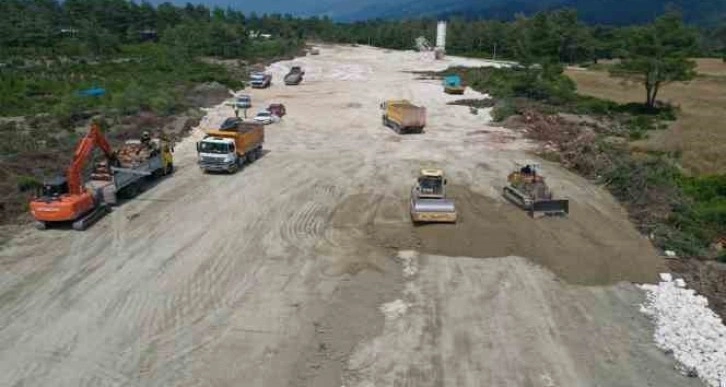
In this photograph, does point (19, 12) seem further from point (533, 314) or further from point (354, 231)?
point (533, 314)

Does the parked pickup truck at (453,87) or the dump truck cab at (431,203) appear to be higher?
the parked pickup truck at (453,87)

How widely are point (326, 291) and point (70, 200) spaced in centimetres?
1241

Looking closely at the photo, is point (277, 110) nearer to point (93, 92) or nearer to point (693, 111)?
point (93, 92)

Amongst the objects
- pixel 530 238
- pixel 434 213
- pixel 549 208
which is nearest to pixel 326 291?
pixel 434 213

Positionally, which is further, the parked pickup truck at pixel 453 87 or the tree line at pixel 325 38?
the parked pickup truck at pixel 453 87

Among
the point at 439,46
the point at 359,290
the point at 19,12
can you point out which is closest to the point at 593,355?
the point at 359,290

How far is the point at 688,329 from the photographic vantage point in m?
20.0

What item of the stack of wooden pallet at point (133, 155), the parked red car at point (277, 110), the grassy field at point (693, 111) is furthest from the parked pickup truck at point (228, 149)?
the grassy field at point (693, 111)

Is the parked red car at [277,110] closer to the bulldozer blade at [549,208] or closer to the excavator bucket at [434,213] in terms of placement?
the excavator bucket at [434,213]

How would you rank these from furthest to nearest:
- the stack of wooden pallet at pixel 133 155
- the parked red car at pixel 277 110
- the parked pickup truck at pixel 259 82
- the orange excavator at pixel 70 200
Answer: the parked pickup truck at pixel 259 82
the parked red car at pixel 277 110
the stack of wooden pallet at pixel 133 155
the orange excavator at pixel 70 200

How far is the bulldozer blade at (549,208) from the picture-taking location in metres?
29.7

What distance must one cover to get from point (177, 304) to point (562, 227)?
1675 cm

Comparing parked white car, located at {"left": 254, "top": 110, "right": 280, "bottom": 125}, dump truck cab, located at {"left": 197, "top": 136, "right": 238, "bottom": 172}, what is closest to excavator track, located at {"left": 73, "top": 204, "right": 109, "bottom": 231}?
dump truck cab, located at {"left": 197, "top": 136, "right": 238, "bottom": 172}

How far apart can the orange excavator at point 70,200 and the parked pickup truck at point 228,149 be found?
820 cm
